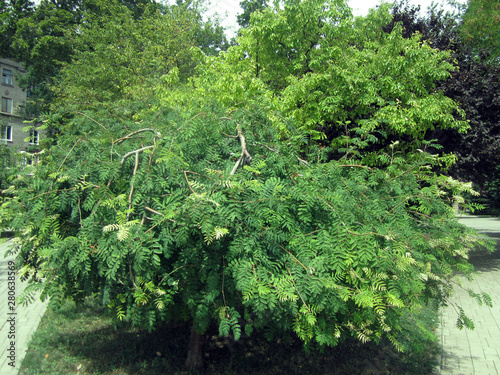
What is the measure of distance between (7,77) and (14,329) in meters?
40.9

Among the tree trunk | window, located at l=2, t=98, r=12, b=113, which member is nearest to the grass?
the tree trunk

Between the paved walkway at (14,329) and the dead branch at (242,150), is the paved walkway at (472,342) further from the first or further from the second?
the paved walkway at (14,329)

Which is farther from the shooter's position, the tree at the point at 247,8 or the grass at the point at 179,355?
the tree at the point at 247,8

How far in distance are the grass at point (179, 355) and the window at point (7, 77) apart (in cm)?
3982

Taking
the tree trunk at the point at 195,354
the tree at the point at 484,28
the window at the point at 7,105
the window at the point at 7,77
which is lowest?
the tree trunk at the point at 195,354

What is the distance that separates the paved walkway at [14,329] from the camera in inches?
208

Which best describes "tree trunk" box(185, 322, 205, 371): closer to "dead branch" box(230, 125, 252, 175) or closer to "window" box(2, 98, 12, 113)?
"dead branch" box(230, 125, 252, 175)

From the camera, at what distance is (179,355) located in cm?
589

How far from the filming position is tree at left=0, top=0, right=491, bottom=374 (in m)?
3.16

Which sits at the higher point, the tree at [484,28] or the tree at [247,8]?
the tree at [247,8]

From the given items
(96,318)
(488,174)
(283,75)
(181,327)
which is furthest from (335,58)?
(96,318)

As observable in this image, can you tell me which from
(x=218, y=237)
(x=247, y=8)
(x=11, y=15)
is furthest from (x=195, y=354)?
(x=247, y=8)

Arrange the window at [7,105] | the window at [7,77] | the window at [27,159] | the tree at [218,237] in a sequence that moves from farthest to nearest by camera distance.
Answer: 1. the window at [7,105]
2. the window at [7,77]
3. the window at [27,159]
4. the tree at [218,237]

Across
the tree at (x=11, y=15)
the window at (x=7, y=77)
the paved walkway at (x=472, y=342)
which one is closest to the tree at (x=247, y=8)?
the tree at (x=11, y=15)
